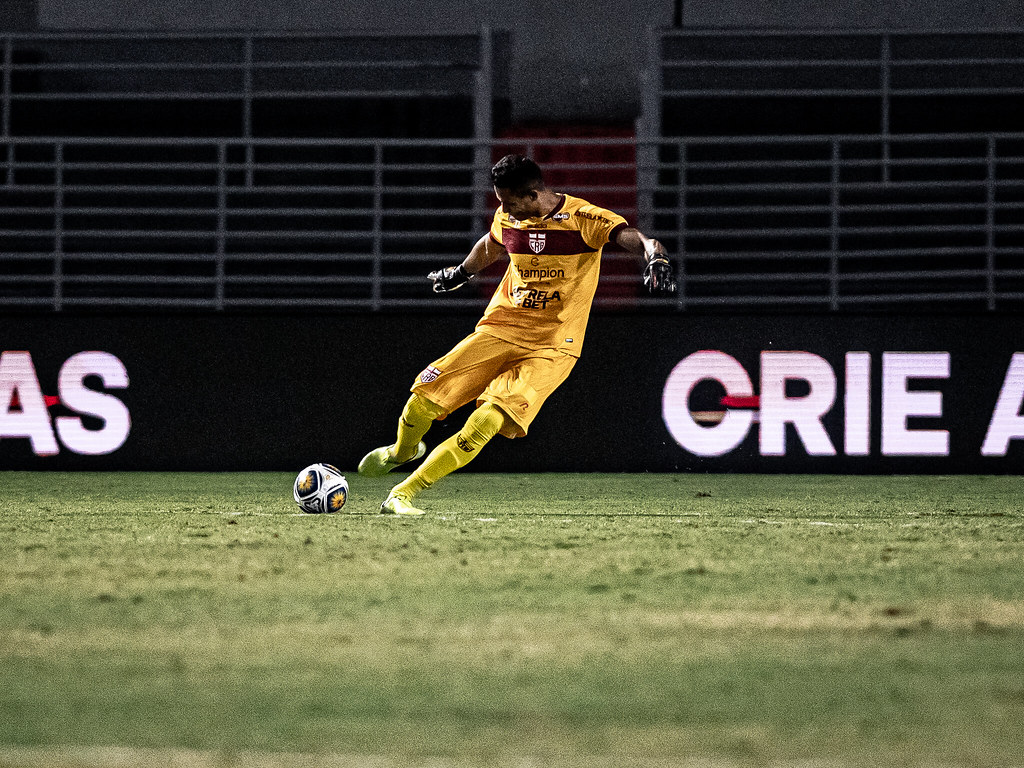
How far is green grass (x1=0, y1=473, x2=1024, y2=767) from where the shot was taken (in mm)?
2738

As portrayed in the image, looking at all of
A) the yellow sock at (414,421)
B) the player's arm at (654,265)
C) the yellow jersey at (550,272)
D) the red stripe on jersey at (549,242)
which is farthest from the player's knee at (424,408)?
the player's arm at (654,265)

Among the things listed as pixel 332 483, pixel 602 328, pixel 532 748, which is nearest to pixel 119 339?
pixel 602 328

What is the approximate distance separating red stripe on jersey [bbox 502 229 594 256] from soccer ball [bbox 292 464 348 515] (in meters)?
1.56

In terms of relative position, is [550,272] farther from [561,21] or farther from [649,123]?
[561,21]

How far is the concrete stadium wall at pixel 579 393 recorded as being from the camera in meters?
11.0

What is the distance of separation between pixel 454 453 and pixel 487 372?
0.65 m

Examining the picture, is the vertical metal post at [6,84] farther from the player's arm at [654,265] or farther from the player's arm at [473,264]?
the player's arm at [654,265]

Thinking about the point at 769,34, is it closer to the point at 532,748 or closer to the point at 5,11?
the point at 5,11

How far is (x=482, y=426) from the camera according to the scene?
23.9ft

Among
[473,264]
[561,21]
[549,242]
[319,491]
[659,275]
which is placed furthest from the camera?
[561,21]

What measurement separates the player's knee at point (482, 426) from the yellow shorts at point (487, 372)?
0.53 ft

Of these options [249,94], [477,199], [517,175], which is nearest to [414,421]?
[517,175]

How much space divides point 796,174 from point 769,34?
1535mm

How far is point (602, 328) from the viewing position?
1128 cm
